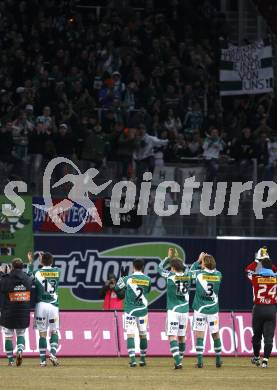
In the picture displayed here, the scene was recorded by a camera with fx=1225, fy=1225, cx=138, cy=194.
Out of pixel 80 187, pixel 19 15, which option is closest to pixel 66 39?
pixel 19 15

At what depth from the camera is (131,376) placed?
22625 mm

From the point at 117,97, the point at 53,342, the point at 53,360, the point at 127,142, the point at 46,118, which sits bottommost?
the point at 53,360

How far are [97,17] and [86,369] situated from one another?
15.3 meters

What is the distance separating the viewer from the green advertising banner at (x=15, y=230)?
3056 cm

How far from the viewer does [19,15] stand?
3497 cm

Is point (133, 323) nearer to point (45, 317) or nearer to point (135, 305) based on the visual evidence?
point (135, 305)

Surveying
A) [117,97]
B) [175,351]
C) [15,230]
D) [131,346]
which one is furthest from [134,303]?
[117,97]

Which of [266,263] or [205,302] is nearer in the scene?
[205,302]

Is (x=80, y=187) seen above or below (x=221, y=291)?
above

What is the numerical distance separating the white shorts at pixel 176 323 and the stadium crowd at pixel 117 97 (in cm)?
713

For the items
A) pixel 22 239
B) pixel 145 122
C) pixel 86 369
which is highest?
pixel 145 122

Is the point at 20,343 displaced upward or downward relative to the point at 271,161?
downward

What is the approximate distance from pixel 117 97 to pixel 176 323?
1071cm

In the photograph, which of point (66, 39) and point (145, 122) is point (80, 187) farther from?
point (66, 39)
